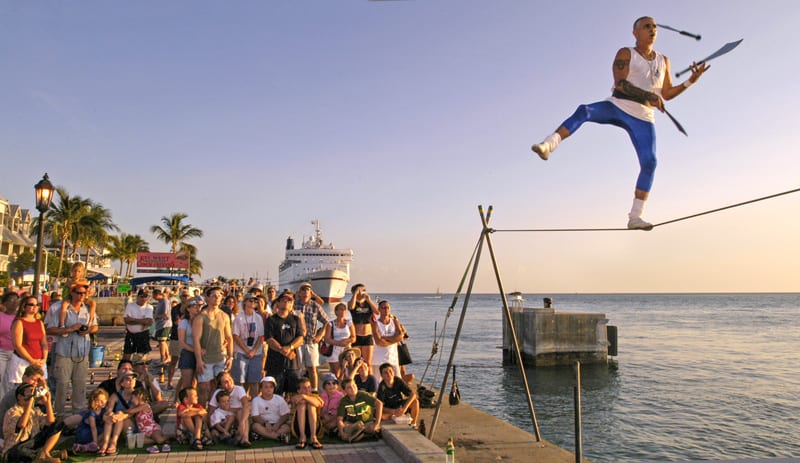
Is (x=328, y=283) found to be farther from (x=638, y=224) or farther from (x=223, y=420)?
(x=638, y=224)

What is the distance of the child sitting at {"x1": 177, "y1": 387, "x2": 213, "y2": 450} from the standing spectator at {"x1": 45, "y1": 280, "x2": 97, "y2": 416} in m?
1.96

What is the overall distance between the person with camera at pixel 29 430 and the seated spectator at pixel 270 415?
198 centimetres

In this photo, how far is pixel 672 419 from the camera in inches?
640

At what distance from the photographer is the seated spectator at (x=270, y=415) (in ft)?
21.5

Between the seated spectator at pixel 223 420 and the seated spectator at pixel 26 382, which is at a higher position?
the seated spectator at pixel 26 382

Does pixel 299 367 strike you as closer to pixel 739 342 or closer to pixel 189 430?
pixel 189 430

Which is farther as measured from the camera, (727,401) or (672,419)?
(727,401)

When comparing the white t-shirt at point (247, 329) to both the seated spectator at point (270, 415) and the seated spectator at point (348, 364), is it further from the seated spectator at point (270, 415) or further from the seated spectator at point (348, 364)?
the seated spectator at point (348, 364)

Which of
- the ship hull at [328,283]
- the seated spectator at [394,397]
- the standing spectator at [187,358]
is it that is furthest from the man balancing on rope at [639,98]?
the ship hull at [328,283]

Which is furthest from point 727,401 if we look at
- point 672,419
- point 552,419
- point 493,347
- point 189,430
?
point 189,430

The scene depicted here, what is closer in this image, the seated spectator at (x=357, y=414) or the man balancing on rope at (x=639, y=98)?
the man balancing on rope at (x=639, y=98)

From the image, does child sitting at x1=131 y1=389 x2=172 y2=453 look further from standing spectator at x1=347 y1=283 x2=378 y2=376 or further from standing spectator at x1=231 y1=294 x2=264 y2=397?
standing spectator at x1=347 y1=283 x2=378 y2=376

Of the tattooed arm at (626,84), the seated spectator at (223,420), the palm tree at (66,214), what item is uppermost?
the palm tree at (66,214)

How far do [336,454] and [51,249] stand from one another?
6928 cm
